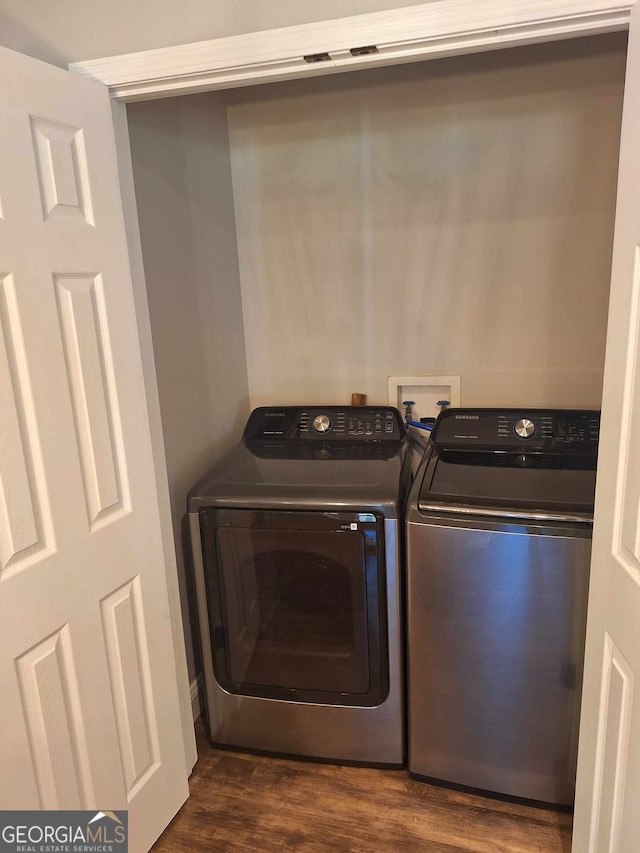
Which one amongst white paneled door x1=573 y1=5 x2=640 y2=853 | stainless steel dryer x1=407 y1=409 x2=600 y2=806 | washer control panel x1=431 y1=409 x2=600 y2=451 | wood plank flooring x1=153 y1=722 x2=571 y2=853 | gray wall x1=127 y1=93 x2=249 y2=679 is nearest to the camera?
white paneled door x1=573 y1=5 x2=640 y2=853

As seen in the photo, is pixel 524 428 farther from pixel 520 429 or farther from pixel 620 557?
pixel 620 557

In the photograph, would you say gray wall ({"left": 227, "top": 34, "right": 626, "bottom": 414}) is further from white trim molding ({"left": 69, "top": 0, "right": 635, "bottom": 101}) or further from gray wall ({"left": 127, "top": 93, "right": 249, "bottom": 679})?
white trim molding ({"left": 69, "top": 0, "right": 635, "bottom": 101})

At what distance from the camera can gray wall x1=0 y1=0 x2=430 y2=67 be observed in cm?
127

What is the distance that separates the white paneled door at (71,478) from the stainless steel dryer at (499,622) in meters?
0.75

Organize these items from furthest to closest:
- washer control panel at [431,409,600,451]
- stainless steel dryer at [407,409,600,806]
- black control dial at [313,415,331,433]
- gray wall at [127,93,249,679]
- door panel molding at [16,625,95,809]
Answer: black control dial at [313,415,331,433] < washer control panel at [431,409,600,451] < gray wall at [127,93,249,679] < stainless steel dryer at [407,409,600,806] < door panel molding at [16,625,95,809]

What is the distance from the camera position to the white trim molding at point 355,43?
1.18m

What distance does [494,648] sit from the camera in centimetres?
170

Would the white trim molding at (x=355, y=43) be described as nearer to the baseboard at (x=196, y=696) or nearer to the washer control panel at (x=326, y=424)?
the washer control panel at (x=326, y=424)

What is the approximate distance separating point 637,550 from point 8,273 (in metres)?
1.27

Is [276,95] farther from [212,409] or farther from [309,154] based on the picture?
[212,409]

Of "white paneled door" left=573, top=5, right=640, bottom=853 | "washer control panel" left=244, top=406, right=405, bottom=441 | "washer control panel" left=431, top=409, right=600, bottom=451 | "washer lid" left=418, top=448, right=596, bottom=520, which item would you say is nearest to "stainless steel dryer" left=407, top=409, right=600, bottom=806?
"washer lid" left=418, top=448, right=596, bottom=520

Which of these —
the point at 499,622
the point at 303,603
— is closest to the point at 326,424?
the point at 303,603

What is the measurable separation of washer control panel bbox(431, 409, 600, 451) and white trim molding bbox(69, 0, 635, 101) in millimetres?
1149

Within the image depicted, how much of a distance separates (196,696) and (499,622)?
1133 mm
